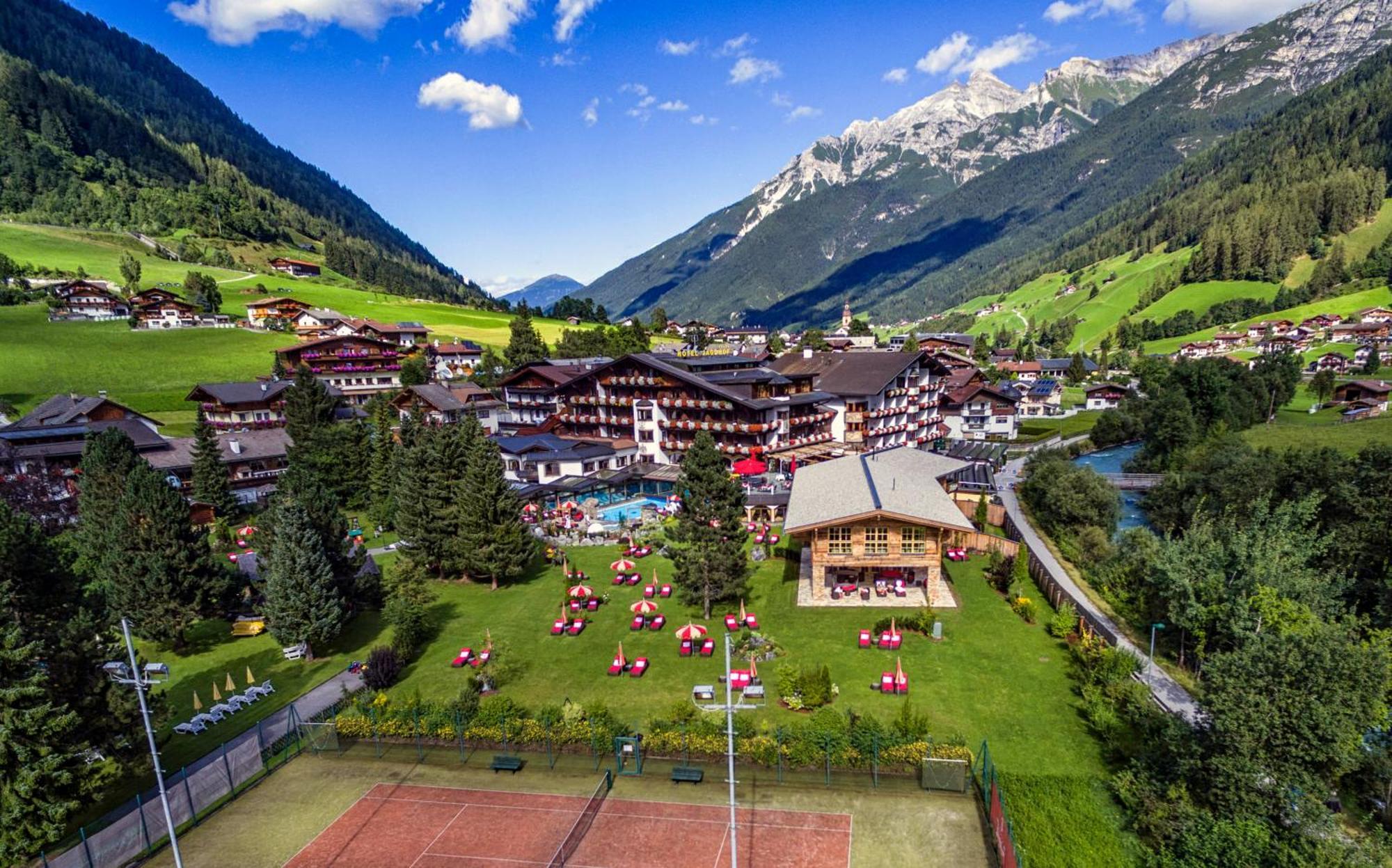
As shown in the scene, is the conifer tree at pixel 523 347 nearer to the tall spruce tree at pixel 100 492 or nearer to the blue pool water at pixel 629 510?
the blue pool water at pixel 629 510

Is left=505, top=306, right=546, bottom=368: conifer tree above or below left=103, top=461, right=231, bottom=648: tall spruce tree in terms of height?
above

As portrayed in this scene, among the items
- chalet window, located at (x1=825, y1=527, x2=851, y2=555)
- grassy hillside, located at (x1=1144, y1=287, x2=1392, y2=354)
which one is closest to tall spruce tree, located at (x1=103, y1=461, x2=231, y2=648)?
chalet window, located at (x1=825, y1=527, x2=851, y2=555)

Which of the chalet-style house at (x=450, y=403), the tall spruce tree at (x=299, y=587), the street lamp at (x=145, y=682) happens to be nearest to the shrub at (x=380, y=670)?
the tall spruce tree at (x=299, y=587)

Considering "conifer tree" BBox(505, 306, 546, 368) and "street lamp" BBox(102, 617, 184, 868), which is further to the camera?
"conifer tree" BBox(505, 306, 546, 368)

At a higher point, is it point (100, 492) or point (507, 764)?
point (100, 492)

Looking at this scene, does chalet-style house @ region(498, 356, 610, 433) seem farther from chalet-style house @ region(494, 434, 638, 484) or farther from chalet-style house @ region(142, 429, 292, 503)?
chalet-style house @ region(142, 429, 292, 503)

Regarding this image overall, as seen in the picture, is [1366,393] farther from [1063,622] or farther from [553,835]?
[553,835]

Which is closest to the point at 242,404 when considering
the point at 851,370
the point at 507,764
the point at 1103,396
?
the point at 851,370
